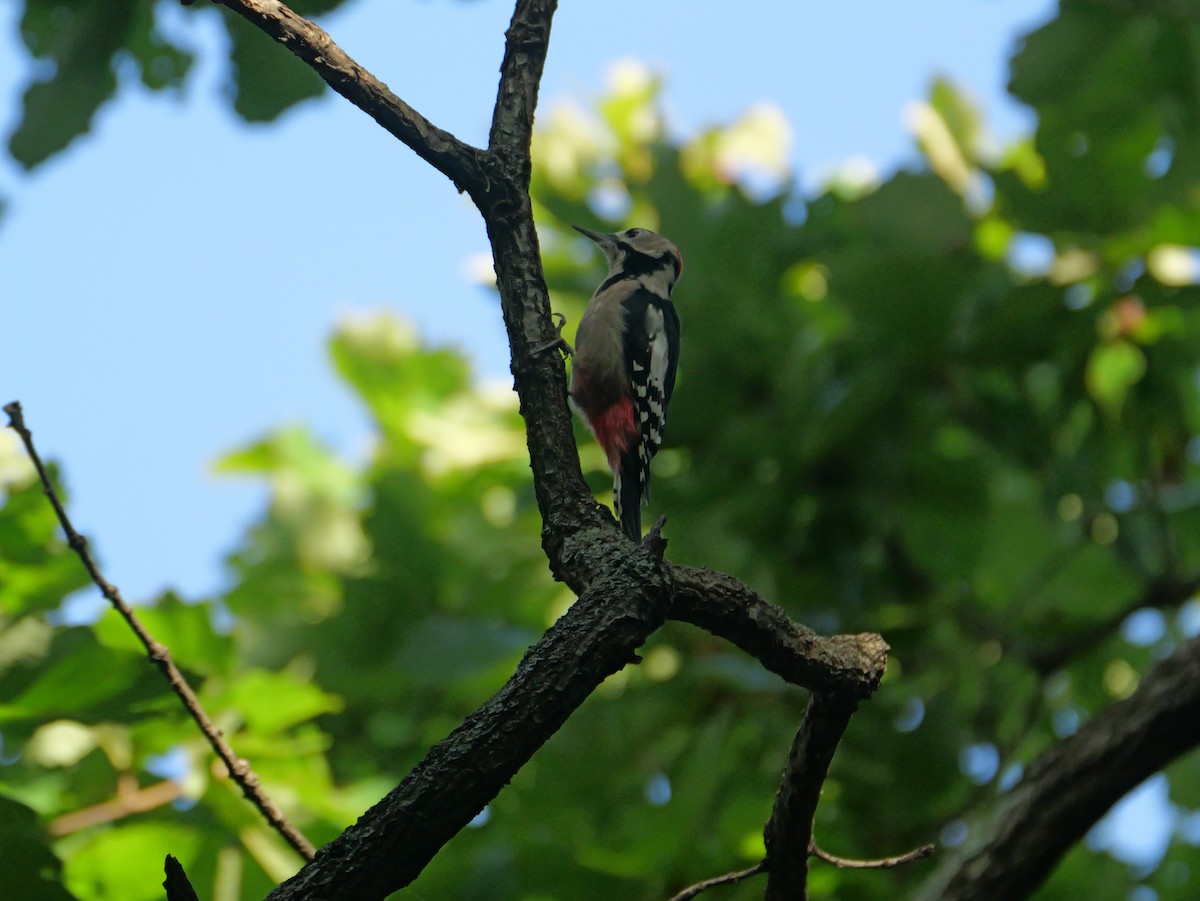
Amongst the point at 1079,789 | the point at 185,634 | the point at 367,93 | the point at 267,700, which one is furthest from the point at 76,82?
the point at 1079,789

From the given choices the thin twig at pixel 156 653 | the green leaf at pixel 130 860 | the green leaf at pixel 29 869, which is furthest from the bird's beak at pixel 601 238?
the green leaf at pixel 29 869

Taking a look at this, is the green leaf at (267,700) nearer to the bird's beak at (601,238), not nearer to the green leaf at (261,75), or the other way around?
the green leaf at (261,75)

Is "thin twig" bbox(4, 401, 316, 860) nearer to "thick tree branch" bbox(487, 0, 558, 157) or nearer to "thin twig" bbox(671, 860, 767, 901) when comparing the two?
"thin twig" bbox(671, 860, 767, 901)

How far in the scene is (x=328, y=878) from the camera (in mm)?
1571

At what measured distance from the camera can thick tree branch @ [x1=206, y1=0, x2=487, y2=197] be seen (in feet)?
6.68

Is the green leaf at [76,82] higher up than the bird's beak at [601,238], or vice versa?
the bird's beak at [601,238]

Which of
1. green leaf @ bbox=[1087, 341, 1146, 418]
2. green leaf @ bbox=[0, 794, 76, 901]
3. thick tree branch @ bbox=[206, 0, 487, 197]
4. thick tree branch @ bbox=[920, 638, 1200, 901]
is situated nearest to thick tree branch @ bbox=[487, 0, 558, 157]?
thick tree branch @ bbox=[206, 0, 487, 197]

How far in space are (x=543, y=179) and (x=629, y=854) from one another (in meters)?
3.65

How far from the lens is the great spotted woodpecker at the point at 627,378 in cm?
388

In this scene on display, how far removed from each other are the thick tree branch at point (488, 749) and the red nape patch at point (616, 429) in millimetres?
2085

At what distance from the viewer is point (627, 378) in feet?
13.3

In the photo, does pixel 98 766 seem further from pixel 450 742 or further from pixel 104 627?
pixel 450 742

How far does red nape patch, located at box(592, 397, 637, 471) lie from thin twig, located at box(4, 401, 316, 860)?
1900 mm

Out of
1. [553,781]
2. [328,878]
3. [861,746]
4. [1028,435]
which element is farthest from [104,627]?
[1028,435]
